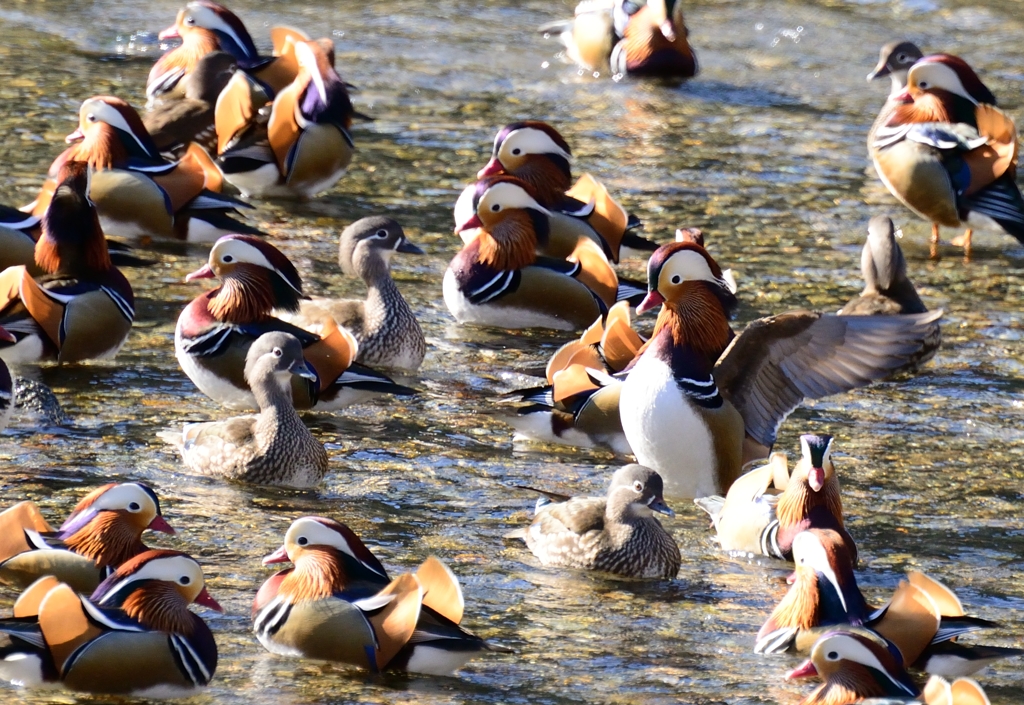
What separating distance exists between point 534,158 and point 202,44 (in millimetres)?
3098

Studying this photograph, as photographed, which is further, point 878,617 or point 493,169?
point 493,169

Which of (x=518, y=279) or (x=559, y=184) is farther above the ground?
(x=559, y=184)

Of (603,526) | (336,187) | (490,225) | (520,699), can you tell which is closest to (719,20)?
(336,187)

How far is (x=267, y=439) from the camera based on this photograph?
19.7ft

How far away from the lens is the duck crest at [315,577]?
15.5 feet

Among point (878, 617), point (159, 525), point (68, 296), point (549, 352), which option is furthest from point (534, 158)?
point (878, 617)

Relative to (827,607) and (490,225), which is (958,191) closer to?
(490,225)

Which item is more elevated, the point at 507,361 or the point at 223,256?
the point at 223,256

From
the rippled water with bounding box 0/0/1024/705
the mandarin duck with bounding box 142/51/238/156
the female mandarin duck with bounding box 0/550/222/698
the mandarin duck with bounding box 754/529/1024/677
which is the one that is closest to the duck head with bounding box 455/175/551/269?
the rippled water with bounding box 0/0/1024/705

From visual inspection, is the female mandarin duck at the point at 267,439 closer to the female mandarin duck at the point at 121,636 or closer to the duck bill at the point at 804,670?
the female mandarin duck at the point at 121,636

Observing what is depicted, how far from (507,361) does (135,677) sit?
357 centimetres

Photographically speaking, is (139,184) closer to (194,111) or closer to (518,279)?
(194,111)

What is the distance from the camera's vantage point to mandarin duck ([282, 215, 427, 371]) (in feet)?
24.2

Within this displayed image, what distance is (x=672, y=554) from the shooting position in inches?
217
